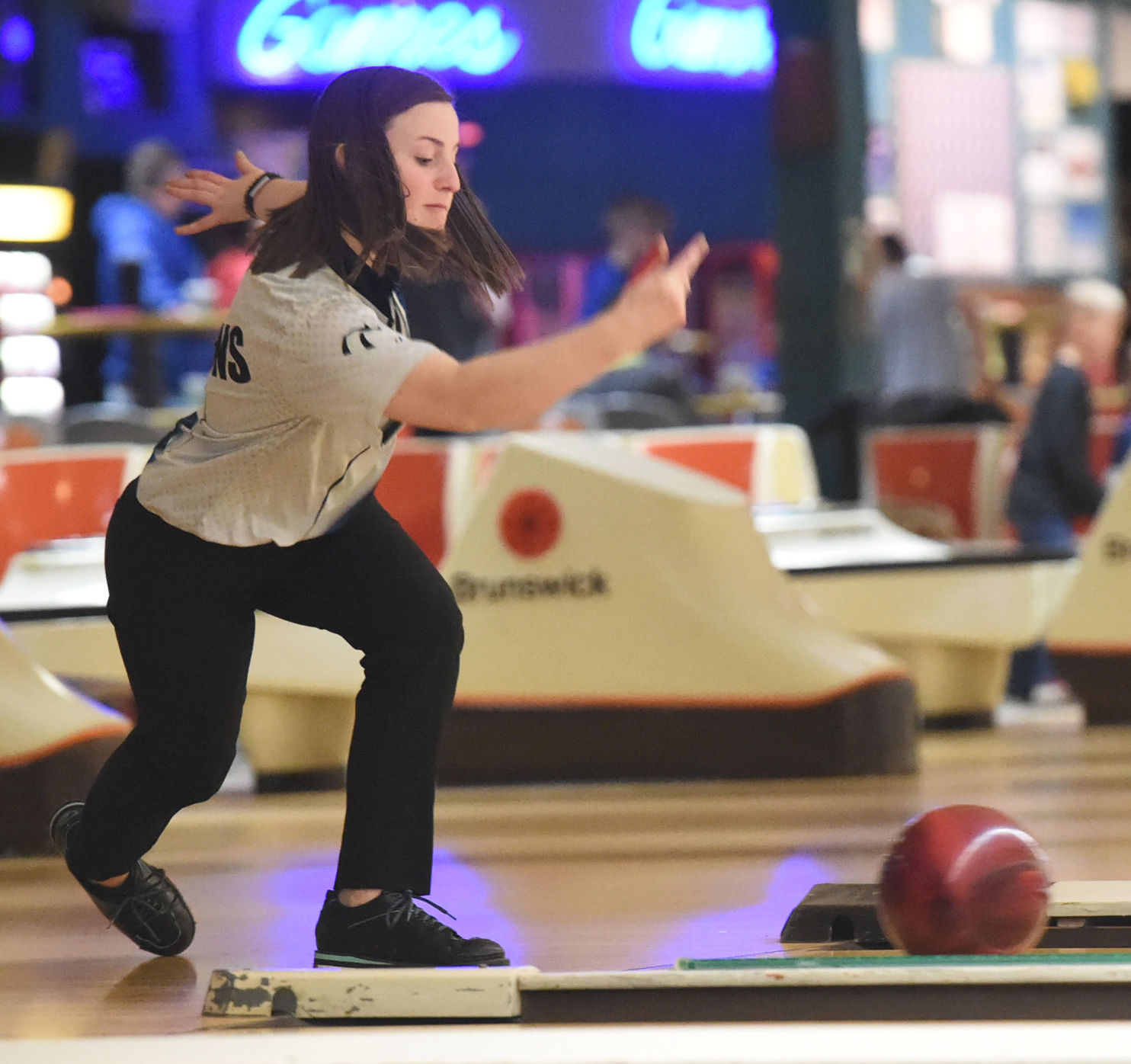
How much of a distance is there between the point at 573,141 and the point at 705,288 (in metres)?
1.63

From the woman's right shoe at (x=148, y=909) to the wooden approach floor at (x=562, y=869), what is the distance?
24 millimetres

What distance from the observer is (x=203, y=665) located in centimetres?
226

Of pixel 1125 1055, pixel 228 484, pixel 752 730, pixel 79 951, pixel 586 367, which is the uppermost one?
pixel 586 367

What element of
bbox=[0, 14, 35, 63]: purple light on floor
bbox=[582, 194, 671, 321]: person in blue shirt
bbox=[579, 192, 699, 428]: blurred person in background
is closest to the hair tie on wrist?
bbox=[579, 192, 699, 428]: blurred person in background

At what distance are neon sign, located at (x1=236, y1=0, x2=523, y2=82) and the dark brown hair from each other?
41.6ft

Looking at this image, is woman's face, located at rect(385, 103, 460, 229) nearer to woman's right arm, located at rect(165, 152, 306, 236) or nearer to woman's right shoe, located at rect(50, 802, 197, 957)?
woman's right arm, located at rect(165, 152, 306, 236)

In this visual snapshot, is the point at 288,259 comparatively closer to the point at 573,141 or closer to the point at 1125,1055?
the point at 1125,1055

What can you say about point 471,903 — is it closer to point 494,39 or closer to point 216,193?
point 216,193

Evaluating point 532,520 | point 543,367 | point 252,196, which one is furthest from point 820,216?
point 543,367

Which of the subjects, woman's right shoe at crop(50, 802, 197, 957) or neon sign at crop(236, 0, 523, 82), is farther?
neon sign at crop(236, 0, 523, 82)

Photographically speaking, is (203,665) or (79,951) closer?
(203,665)

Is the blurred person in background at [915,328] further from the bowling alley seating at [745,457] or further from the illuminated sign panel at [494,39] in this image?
the illuminated sign panel at [494,39]

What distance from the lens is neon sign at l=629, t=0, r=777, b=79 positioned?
1565 centimetres

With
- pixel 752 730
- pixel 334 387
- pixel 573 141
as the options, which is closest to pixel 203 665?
pixel 334 387
